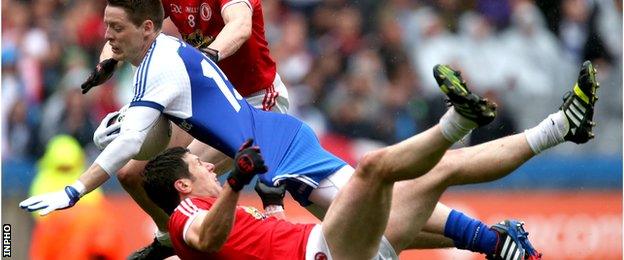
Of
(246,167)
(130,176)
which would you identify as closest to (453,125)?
(246,167)

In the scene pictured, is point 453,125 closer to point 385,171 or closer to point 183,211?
point 385,171

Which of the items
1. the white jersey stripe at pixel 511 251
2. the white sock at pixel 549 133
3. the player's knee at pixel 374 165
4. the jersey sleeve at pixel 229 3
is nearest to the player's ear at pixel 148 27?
the jersey sleeve at pixel 229 3

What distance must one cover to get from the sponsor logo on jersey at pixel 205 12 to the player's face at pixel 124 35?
0.74 m

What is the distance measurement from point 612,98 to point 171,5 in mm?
6771

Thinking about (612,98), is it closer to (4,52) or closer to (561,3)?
(561,3)

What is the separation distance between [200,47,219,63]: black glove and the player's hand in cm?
110

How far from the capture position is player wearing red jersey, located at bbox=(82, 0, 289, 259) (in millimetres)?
8078

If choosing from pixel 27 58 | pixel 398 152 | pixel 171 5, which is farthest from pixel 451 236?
pixel 27 58

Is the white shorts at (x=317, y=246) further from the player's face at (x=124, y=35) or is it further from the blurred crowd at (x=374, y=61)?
the blurred crowd at (x=374, y=61)

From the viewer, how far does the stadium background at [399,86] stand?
1310 centimetres

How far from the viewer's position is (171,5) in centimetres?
825

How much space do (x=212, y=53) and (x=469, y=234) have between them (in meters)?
1.74

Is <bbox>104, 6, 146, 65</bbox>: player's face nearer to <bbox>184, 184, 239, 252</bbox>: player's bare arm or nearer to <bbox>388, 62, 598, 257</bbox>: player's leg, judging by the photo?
<bbox>184, 184, 239, 252</bbox>: player's bare arm

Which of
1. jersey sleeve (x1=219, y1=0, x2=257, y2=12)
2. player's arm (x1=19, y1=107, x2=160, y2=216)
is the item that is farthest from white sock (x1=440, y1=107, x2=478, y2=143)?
jersey sleeve (x1=219, y1=0, x2=257, y2=12)
